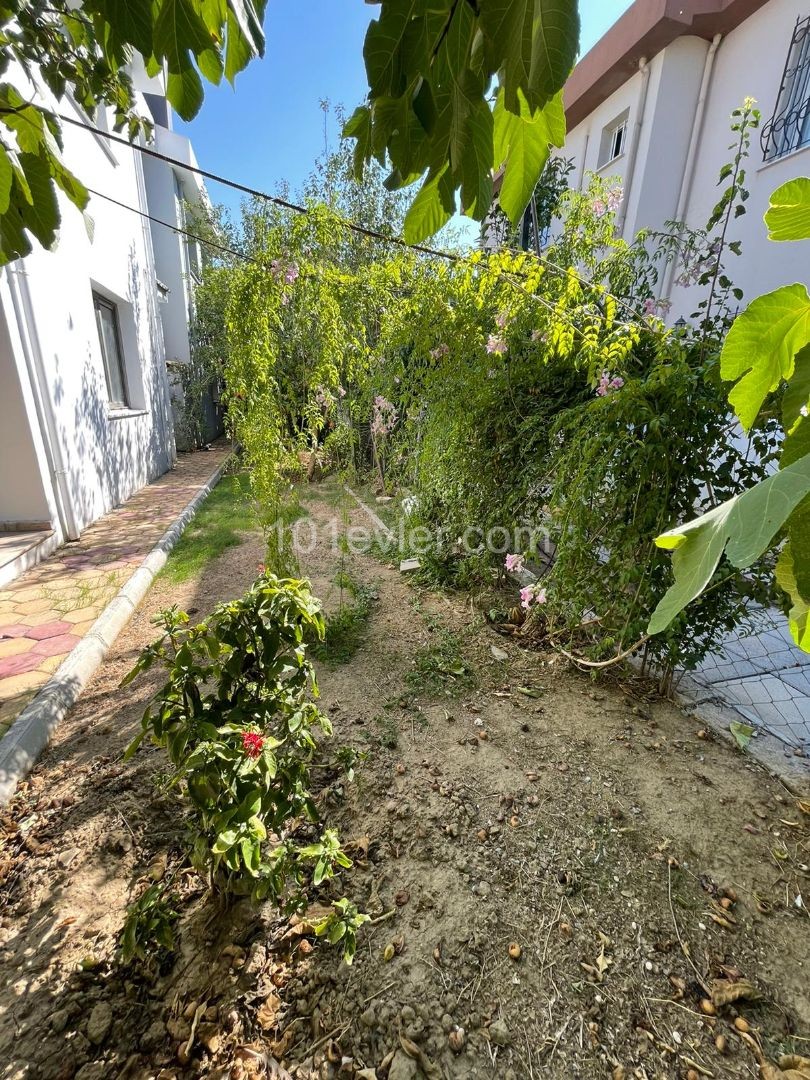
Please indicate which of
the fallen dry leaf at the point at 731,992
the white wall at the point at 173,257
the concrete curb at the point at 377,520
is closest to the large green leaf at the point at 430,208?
the fallen dry leaf at the point at 731,992

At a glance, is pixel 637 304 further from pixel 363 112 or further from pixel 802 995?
pixel 802 995

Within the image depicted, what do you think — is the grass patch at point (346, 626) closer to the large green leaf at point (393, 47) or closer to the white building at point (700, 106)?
the large green leaf at point (393, 47)

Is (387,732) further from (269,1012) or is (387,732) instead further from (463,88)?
(463,88)

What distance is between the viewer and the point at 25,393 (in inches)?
162

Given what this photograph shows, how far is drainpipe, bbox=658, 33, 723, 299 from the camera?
5391 mm

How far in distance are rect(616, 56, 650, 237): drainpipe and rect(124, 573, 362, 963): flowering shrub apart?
633cm

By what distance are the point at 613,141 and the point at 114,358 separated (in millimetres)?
8041

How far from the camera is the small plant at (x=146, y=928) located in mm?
1245

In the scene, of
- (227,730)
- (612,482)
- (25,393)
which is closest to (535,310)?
(612,482)

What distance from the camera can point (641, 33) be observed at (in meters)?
5.43

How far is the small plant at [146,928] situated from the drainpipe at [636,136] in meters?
7.01

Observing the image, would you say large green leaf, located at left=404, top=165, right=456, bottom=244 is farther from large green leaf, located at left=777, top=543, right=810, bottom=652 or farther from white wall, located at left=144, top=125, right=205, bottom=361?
white wall, located at left=144, top=125, right=205, bottom=361

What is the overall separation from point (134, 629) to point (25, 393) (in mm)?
2469

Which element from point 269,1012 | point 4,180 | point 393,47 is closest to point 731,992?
point 269,1012
